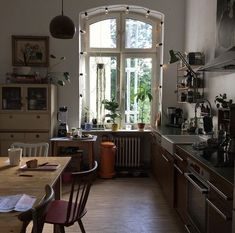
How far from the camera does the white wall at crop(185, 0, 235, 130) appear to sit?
3.35 meters

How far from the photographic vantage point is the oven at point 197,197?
7.44 feet

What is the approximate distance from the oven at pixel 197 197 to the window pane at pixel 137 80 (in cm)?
285

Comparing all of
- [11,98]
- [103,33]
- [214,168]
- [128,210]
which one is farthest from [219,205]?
[103,33]

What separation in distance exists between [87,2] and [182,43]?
1732 millimetres

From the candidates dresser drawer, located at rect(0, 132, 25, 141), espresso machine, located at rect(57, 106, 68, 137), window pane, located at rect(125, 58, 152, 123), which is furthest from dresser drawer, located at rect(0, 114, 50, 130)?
window pane, located at rect(125, 58, 152, 123)

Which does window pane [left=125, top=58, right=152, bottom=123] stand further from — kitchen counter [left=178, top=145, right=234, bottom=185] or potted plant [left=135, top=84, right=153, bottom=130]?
kitchen counter [left=178, top=145, right=234, bottom=185]

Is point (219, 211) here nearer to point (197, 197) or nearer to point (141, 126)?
point (197, 197)

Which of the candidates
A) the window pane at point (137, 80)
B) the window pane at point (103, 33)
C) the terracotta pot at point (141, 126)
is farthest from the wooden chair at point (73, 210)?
the window pane at point (103, 33)

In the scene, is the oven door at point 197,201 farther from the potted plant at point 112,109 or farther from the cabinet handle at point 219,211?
the potted plant at point 112,109

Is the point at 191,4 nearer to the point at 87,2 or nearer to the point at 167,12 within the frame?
the point at 167,12

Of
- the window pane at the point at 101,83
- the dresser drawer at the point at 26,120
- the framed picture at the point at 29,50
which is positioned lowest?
the dresser drawer at the point at 26,120

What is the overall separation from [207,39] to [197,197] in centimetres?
226

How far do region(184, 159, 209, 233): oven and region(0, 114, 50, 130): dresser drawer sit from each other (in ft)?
8.55

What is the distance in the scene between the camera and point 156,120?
533cm
